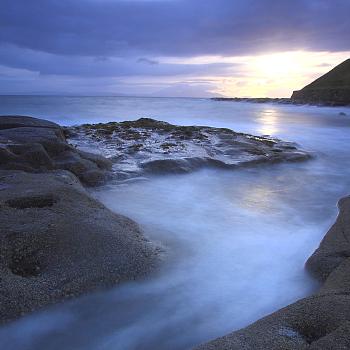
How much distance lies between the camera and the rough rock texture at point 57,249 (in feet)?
7.29

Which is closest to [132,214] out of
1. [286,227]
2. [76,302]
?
[76,302]

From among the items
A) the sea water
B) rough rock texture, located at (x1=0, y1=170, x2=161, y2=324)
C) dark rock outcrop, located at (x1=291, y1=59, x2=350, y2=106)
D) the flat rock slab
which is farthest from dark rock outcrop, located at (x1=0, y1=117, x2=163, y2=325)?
dark rock outcrop, located at (x1=291, y1=59, x2=350, y2=106)

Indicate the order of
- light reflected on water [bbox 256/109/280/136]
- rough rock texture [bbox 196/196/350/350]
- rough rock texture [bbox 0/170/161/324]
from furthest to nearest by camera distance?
1. light reflected on water [bbox 256/109/280/136]
2. rough rock texture [bbox 0/170/161/324]
3. rough rock texture [bbox 196/196/350/350]

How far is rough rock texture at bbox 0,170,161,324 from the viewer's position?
2.22m

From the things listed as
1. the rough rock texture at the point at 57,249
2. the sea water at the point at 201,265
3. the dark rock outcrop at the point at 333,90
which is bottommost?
the sea water at the point at 201,265

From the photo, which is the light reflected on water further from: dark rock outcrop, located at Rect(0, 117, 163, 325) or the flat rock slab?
dark rock outcrop, located at Rect(0, 117, 163, 325)

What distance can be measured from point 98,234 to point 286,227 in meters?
3.07

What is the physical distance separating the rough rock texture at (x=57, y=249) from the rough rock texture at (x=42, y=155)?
156 cm

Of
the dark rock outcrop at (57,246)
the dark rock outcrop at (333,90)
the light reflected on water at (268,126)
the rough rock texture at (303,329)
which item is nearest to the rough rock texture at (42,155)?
the dark rock outcrop at (57,246)

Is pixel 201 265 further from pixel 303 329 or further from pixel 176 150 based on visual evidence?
pixel 176 150

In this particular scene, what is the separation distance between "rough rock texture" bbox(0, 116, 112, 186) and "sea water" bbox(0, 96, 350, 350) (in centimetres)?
65

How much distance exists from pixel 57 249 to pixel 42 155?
296 cm

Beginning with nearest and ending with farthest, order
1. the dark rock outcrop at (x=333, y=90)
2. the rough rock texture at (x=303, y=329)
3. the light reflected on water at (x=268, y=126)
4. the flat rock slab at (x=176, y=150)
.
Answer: the rough rock texture at (x=303, y=329), the flat rock slab at (x=176, y=150), the light reflected on water at (x=268, y=126), the dark rock outcrop at (x=333, y=90)

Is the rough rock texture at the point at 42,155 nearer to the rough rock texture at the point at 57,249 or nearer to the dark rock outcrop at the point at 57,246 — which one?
the dark rock outcrop at the point at 57,246
